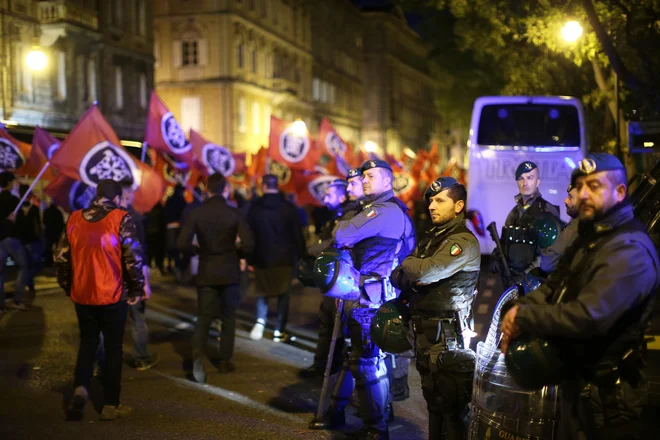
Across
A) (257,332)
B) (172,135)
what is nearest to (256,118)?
(172,135)

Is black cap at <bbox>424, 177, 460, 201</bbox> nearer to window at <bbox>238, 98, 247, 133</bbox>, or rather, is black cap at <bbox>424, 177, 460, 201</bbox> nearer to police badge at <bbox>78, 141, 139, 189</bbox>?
police badge at <bbox>78, 141, 139, 189</bbox>

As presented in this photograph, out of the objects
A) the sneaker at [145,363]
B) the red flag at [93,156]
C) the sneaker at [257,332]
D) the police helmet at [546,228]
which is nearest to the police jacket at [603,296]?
the police helmet at [546,228]

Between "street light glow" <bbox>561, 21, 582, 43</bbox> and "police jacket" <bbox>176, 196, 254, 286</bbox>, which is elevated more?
"street light glow" <bbox>561, 21, 582, 43</bbox>

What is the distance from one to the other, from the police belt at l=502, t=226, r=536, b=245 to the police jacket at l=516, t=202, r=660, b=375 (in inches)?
124

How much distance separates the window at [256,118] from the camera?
155ft

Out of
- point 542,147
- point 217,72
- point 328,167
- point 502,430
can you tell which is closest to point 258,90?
point 217,72

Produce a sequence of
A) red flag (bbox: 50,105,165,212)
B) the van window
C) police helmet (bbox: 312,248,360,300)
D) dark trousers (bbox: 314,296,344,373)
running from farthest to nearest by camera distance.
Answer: the van window < red flag (bbox: 50,105,165,212) < dark trousers (bbox: 314,296,344,373) < police helmet (bbox: 312,248,360,300)

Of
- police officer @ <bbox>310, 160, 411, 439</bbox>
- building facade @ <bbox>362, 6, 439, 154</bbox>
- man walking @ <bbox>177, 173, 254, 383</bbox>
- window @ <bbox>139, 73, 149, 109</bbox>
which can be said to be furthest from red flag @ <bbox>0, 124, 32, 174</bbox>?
building facade @ <bbox>362, 6, 439, 154</bbox>

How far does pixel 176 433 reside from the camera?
5.92 meters

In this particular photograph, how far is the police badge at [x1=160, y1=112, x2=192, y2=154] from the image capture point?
1274cm

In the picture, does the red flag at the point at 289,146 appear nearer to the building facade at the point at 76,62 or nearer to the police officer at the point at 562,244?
the building facade at the point at 76,62

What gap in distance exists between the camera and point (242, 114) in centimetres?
4541

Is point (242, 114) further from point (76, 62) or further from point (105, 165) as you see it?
point (105, 165)

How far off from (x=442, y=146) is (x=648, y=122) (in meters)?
95.1
